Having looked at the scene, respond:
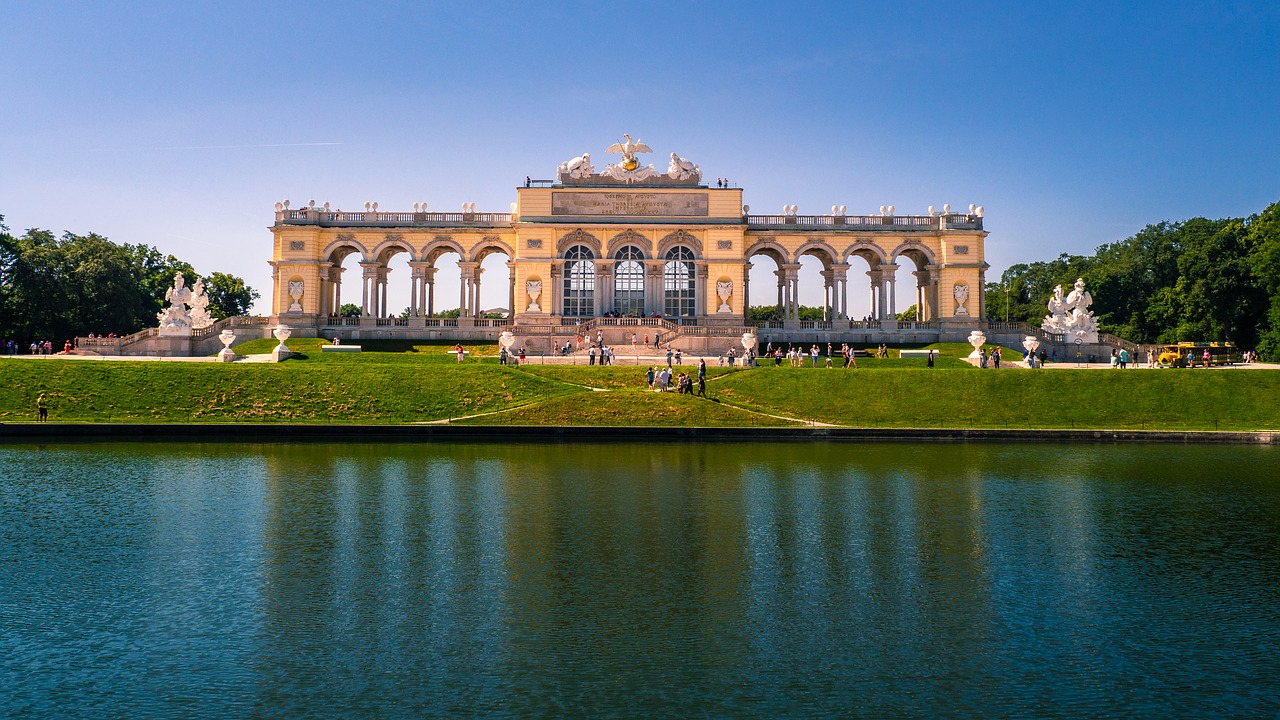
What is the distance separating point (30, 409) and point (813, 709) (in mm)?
36028

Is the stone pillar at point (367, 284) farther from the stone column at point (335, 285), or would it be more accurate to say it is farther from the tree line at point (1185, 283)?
the tree line at point (1185, 283)

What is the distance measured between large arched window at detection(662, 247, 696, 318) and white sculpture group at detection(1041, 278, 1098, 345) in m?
24.6

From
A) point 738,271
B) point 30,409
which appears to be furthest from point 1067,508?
point 738,271

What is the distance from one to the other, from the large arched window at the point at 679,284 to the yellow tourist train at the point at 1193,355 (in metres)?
31.0

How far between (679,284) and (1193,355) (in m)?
34.1

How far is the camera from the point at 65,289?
67500 millimetres

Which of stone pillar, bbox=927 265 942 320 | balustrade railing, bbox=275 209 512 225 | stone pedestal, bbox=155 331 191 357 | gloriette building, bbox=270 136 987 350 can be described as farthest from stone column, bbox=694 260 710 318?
stone pedestal, bbox=155 331 191 357

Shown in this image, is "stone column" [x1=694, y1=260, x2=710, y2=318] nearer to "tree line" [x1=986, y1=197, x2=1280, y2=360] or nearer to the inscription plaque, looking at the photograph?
the inscription plaque

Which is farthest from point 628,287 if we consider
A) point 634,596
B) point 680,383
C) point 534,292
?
point 634,596

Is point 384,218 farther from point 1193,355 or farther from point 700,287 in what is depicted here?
point 1193,355

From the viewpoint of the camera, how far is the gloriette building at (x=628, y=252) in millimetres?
64562

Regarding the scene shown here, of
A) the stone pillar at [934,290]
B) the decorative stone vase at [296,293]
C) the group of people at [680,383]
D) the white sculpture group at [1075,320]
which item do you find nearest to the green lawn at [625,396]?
the group of people at [680,383]

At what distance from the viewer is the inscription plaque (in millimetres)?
65062

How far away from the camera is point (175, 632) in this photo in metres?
10.4
